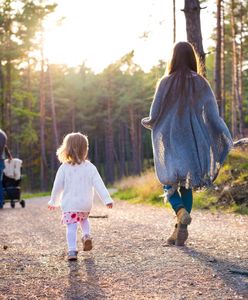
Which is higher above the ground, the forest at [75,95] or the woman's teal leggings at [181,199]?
the forest at [75,95]

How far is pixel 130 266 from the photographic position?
4.60 meters

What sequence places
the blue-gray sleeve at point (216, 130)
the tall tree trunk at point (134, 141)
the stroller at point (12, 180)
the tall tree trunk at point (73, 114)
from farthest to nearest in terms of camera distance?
the tall tree trunk at point (73, 114) → the tall tree trunk at point (134, 141) → the stroller at point (12, 180) → the blue-gray sleeve at point (216, 130)

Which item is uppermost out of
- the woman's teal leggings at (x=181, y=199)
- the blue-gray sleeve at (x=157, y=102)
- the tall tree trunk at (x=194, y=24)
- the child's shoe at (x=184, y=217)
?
the tall tree trunk at (x=194, y=24)

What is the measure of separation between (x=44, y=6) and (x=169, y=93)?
89.0 ft

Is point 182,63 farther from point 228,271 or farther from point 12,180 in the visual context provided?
point 12,180

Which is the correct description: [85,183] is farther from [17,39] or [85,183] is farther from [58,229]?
[17,39]

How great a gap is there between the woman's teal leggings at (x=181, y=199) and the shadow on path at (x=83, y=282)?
3.90 feet

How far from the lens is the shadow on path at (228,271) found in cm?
366

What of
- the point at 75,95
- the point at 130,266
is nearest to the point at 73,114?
the point at 75,95

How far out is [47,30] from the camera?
118 ft

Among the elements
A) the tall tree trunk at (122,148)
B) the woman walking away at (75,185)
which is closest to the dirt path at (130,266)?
the woman walking away at (75,185)

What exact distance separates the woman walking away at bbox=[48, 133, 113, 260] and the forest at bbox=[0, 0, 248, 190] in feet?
58.0

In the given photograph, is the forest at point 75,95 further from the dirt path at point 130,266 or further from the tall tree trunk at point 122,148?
the dirt path at point 130,266

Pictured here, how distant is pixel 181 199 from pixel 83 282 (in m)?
2.12
